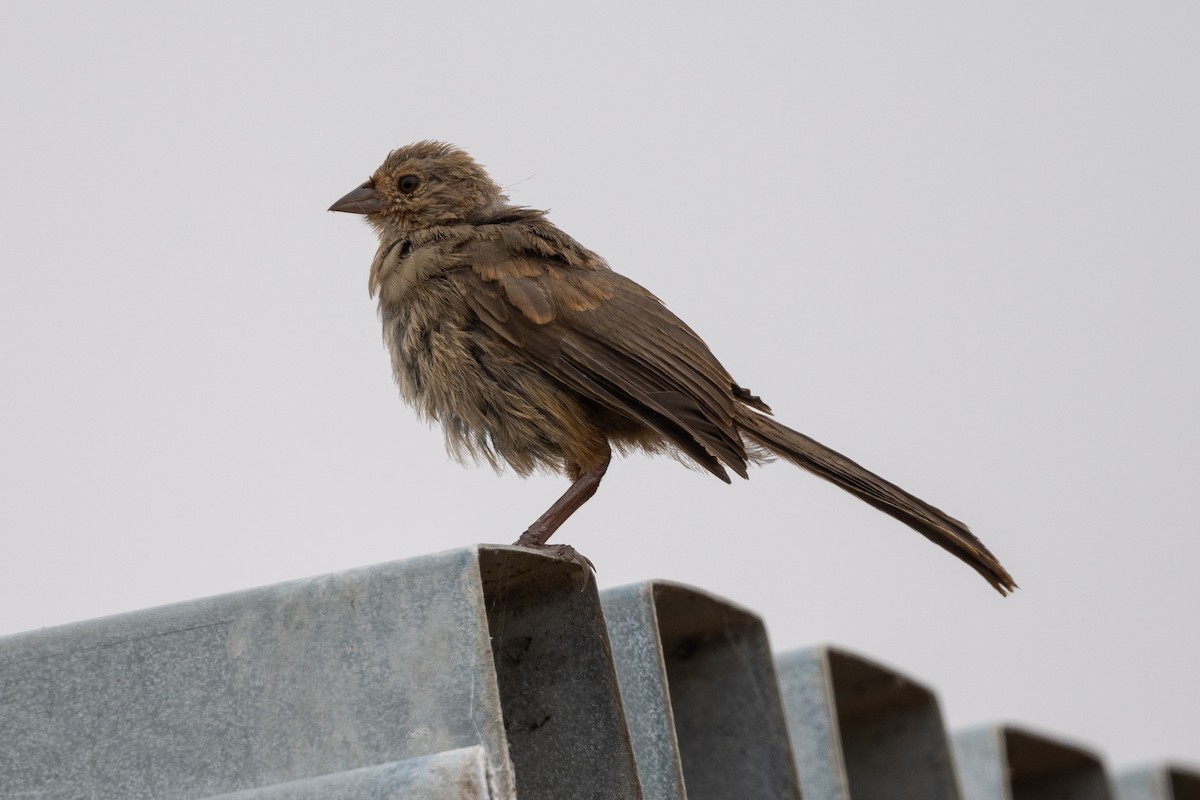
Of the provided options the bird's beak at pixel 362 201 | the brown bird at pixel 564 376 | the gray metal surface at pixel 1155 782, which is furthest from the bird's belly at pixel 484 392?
the gray metal surface at pixel 1155 782

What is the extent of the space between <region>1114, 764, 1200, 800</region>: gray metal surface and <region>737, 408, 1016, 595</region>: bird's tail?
2122 mm

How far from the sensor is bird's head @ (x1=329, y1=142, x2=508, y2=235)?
4.83 meters

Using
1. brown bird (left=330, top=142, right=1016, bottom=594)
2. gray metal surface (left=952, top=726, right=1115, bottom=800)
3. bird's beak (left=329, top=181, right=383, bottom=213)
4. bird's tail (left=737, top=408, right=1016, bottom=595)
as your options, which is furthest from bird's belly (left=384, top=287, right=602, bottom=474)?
gray metal surface (left=952, top=726, right=1115, bottom=800)

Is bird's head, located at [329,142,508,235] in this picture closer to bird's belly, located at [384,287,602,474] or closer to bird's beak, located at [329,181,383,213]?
bird's beak, located at [329,181,383,213]

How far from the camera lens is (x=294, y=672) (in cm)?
225

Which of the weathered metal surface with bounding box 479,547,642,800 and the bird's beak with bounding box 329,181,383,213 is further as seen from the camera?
the bird's beak with bounding box 329,181,383,213

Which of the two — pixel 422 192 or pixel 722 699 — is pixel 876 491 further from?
pixel 422 192

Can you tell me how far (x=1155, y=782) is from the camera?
555 cm

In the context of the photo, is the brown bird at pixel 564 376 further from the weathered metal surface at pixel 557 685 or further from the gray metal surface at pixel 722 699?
the weathered metal surface at pixel 557 685

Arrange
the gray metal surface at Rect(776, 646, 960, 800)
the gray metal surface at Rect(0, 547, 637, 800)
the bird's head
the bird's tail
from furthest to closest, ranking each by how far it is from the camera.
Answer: the bird's head < the bird's tail < the gray metal surface at Rect(776, 646, 960, 800) < the gray metal surface at Rect(0, 547, 637, 800)

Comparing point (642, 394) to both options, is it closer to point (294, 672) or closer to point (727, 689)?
point (727, 689)

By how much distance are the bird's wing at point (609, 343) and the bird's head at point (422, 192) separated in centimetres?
56

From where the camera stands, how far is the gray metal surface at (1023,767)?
14.7 ft

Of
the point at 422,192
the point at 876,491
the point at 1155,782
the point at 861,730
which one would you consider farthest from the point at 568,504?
the point at 1155,782
